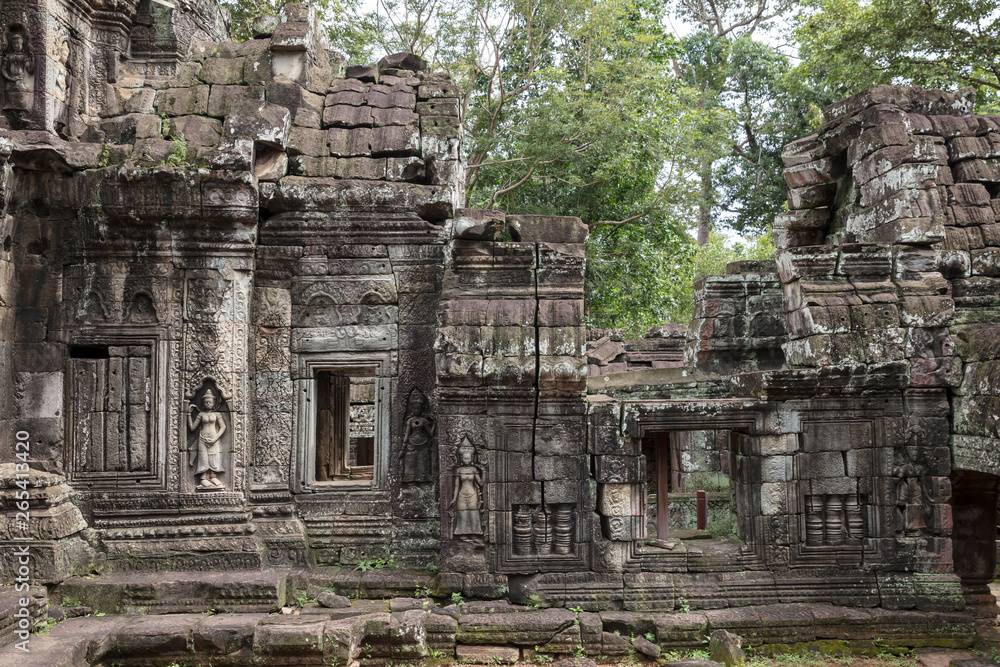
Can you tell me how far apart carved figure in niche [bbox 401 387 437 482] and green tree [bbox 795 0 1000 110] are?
11.1 m

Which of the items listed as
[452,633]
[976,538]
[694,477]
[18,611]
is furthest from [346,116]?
[976,538]

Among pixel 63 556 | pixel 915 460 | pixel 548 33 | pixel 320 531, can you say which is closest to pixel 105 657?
pixel 63 556

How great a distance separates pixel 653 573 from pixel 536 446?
158 centimetres

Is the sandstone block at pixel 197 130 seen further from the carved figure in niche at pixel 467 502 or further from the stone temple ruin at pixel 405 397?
the carved figure in niche at pixel 467 502

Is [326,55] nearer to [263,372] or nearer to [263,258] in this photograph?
[263,258]

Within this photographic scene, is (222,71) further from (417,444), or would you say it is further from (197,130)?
(417,444)

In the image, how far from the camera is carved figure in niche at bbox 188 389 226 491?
664 cm

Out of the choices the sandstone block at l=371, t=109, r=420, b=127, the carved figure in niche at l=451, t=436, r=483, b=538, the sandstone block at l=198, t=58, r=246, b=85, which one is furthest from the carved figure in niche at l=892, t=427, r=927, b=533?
the sandstone block at l=198, t=58, r=246, b=85

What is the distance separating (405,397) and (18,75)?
195 inches

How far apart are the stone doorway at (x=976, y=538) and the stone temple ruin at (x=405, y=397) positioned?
0.03 metres

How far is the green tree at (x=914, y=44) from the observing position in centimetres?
1185

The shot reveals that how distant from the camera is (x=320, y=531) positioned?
6.84 metres

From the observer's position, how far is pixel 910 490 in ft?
20.7

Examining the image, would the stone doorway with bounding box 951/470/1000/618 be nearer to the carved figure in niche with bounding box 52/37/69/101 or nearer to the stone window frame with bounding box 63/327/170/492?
the stone window frame with bounding box 63/327/170/492
